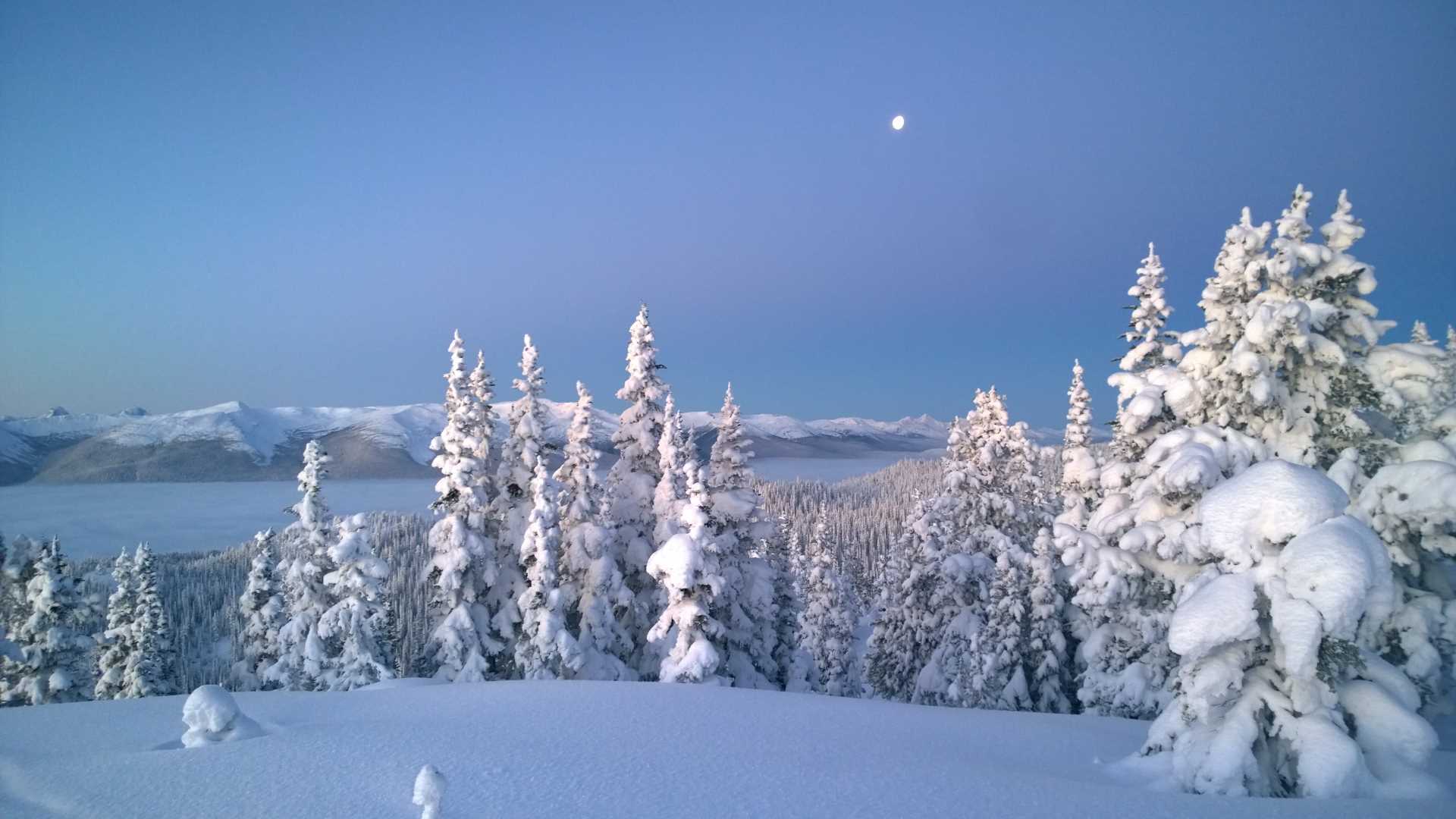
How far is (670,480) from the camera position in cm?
2450

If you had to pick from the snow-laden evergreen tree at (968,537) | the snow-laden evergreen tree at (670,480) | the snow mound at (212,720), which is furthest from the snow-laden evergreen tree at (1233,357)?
the snow mound at (212,720)

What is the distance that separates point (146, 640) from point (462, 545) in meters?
20.0

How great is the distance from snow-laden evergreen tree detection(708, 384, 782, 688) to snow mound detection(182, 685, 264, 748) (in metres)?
14.2

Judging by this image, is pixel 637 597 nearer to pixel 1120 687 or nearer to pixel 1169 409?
pixel 1120 687

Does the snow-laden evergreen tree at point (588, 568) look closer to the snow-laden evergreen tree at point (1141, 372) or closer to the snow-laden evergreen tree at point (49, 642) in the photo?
the snow-laden evergreen tree at point (1141, 372)

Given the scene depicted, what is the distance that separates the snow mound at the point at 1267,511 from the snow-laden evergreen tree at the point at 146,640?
39.5m

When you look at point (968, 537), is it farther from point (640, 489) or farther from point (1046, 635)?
point (640, 489)

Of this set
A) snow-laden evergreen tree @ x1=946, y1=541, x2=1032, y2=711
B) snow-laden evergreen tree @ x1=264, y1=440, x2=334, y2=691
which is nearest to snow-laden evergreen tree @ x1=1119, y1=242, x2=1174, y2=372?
snow-laden evergreen tree @ x1=946, y1=541, x2=1032, y2=711

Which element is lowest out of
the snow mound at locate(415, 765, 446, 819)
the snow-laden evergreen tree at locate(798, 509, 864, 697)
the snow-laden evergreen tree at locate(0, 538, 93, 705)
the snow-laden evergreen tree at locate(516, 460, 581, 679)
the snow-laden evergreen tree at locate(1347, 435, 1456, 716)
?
Answer: the snow-laden evergreen tree at locate(798, 509, 864, 697)

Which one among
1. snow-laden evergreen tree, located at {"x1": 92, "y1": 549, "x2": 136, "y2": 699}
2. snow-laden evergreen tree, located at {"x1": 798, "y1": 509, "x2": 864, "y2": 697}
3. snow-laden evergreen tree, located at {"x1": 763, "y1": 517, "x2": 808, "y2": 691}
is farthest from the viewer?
snow-laden evergreen tree, located at {"x1": 798, "y1": 509, "x2": 864, "y2": 697}

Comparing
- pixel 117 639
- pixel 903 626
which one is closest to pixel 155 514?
pixel 117 639

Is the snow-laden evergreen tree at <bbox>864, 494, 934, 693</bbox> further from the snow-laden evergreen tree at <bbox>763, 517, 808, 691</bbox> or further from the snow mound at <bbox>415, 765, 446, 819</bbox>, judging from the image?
the snow mound at <bbox>415, 765, 446, 819</bbox>

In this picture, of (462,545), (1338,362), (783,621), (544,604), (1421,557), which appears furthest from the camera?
(783,621)

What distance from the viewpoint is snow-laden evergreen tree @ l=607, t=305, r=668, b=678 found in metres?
25.4
